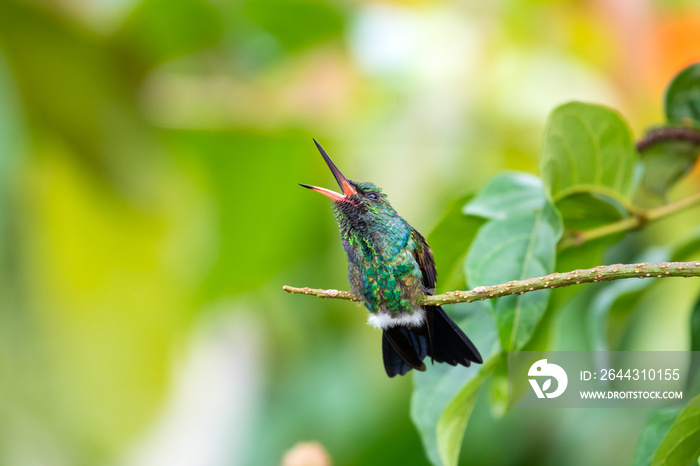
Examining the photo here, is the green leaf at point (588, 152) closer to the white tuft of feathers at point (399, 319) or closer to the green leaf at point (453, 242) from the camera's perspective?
the green leaf at point (453, 242)

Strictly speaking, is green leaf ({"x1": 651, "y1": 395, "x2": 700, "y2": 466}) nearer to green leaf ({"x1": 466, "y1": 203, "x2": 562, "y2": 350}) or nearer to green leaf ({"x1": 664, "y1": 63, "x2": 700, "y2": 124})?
green leaf ({"x1": 466, "y1": 203, "x2": 562, "y2": 350})

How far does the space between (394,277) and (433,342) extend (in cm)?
5

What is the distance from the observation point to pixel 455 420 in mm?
479

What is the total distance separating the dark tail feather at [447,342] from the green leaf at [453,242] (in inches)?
4.8

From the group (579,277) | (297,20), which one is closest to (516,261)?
(579,277)

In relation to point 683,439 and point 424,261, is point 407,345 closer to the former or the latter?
point 424,261

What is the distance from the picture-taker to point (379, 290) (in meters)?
0.39

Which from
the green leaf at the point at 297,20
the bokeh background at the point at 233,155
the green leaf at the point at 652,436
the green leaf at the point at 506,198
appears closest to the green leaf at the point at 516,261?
the green leaf at the point at 506,198

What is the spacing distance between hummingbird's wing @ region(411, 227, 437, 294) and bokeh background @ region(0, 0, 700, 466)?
0.93 m

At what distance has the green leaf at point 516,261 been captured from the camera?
0.46 metres

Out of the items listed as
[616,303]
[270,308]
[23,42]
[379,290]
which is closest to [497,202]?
[379,290]

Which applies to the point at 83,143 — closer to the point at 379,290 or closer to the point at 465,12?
the point at 465,12
